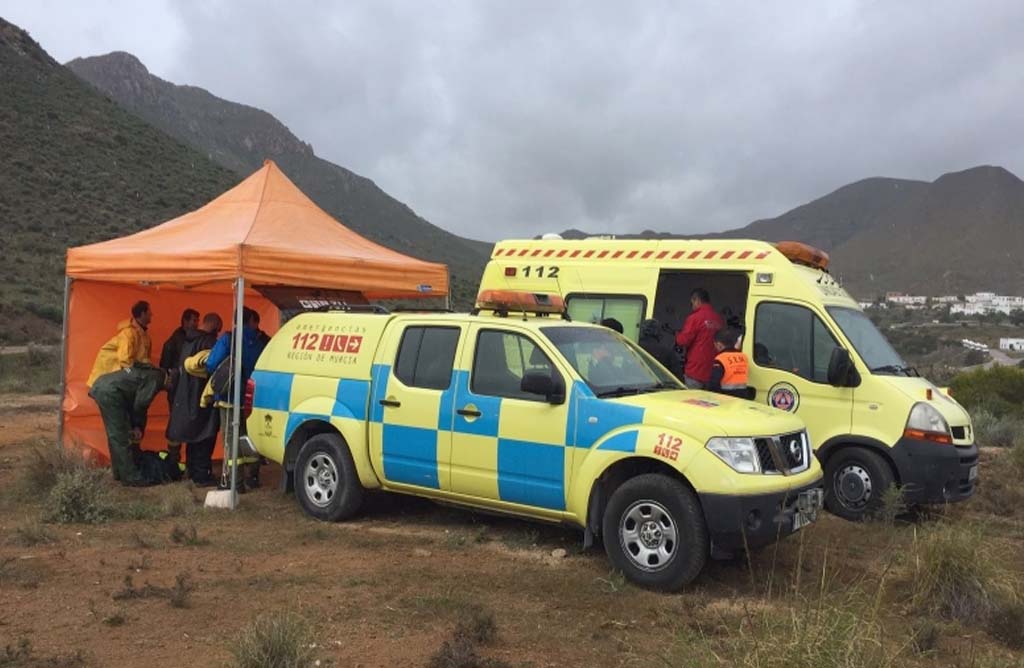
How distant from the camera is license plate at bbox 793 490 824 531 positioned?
18.8ft

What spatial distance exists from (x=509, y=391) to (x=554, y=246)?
347cm

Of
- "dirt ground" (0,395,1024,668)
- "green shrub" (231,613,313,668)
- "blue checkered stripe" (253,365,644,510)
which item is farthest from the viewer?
"blue checkered stripe" (253,365,644,510)

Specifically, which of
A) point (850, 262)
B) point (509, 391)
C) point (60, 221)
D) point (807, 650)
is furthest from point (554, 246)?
point (850, 262)

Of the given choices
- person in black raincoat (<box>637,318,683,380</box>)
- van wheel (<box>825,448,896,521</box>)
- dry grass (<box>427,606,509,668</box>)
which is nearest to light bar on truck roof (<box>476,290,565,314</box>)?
person in black raincoat (<box>637,318,683,380</box>)

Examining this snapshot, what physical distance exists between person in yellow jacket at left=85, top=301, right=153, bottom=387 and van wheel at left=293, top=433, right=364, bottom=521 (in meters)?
2.61

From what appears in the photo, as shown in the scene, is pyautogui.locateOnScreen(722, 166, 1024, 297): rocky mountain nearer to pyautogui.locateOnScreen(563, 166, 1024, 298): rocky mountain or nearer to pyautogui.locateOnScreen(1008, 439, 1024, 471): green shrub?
Result: pyautogui.locateOnScreen(563, 166, 1024, 298): rocky mountain

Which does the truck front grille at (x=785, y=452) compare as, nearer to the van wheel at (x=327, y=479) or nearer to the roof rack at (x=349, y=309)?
the van wheel at (x=327, y=479)

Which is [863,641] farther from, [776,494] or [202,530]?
[202,530]

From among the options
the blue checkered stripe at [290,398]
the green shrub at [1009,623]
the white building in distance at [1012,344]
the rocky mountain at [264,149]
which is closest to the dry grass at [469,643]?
the blue checkered stripe at [290,398]

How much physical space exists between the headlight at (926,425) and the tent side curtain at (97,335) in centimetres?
752

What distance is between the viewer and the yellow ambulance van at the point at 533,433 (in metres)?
5.54

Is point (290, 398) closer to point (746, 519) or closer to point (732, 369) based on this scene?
point (732, 369)

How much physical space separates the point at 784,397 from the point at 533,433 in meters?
3.03

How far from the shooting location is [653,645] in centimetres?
469
